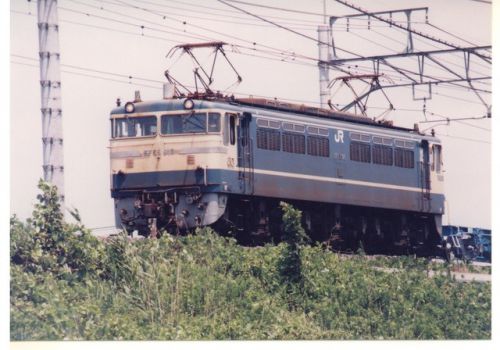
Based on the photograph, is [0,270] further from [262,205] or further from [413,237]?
[413,237]

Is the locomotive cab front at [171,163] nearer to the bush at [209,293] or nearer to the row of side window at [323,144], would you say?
the row of side window at [323,144]

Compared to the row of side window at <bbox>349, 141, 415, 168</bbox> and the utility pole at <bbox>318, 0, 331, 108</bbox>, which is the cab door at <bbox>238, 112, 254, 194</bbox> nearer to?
the utility pole at <bbox>318, 0, 331, 108</bbox>

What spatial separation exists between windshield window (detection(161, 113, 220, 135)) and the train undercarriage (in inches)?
A: 35.6

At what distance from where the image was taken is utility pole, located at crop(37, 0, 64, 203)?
15.3 meters

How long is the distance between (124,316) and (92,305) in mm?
376

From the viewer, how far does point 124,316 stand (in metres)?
14.2

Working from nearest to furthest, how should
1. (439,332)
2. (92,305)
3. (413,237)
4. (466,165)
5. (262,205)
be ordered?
(92,305) → (439,332) → (466,165) → (262,205) → (413,237)

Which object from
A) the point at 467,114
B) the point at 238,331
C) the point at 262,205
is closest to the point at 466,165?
the point at 467,114

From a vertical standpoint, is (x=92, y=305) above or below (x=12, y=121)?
below

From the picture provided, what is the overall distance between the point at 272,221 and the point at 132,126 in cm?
248

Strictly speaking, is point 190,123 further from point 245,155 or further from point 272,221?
point 272,221

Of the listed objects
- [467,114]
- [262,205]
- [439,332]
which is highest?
[467,114]

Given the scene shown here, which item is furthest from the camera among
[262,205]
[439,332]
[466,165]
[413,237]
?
[413,237]

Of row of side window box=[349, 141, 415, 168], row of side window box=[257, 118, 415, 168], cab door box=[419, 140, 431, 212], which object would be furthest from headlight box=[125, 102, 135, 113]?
cab door box=[419, 140, 431, 212]
